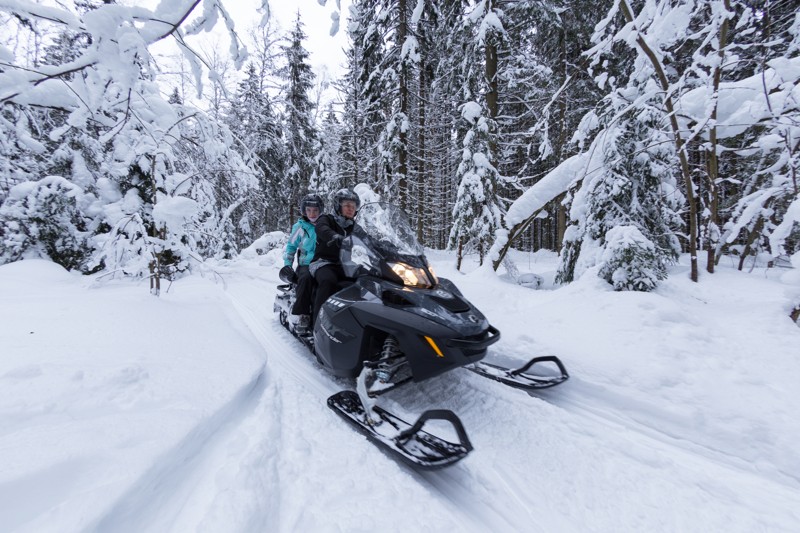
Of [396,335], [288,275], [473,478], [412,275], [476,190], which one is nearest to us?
[473,478]

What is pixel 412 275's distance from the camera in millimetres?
2969

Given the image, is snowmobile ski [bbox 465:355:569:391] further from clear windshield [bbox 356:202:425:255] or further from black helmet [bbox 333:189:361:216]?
black helmet [bbox 333:189:361:216]

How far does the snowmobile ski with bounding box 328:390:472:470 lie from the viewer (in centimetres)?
213

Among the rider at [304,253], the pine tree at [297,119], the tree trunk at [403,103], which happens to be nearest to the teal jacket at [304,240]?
the rider at [304,253]

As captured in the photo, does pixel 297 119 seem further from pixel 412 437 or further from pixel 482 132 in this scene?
pixel 412 437

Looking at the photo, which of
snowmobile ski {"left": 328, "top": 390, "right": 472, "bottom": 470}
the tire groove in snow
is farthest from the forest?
snowmobile ski {"left": 328, "top": 390, "right": 472, "bottom": 470}

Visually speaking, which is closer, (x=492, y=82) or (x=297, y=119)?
(x=492, y=82)

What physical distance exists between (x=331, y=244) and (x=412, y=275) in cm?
123

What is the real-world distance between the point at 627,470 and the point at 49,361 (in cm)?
378

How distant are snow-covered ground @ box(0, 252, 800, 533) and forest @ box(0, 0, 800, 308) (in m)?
1.29

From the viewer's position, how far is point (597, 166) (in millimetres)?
5992

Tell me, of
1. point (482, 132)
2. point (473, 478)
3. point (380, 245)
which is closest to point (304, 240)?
point (380, 245)

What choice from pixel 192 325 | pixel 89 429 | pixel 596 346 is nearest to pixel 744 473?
pixel 596 346

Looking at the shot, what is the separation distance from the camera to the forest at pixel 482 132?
8.32 feet
